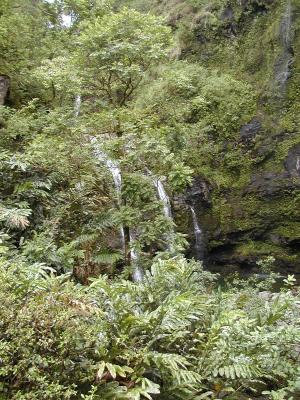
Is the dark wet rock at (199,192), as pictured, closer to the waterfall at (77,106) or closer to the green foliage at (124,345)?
the waterfall at (77,106)

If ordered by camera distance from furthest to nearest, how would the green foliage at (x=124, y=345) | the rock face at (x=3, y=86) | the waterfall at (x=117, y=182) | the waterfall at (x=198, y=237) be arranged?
the waterfall at (x=198, y=237) < the rock face at (x=3, y=86) < the waterfall at (x=117, y=182) < the green foliage at (x=124, y=345)

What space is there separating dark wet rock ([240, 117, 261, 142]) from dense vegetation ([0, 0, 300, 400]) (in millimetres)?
36

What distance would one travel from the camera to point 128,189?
5797 mm

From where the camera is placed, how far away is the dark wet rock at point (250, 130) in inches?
450

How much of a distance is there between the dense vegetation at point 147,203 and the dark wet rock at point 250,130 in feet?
0.12

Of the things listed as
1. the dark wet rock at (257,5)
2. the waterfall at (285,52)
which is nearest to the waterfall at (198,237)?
the waterfall at (285,52)

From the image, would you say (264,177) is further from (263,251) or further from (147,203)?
(147,203)


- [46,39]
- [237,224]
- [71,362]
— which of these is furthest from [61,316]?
[46,39]

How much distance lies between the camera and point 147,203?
6121 mm

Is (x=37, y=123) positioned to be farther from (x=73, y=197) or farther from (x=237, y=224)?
(x=237, y=224)

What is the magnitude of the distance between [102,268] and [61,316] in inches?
134

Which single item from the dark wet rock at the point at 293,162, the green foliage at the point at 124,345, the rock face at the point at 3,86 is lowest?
the green foliage at the point at 124,345

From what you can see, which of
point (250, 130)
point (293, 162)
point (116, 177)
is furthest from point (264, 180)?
point (116, 177)

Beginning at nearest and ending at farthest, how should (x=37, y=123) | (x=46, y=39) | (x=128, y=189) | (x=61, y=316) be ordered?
(x=61, y=316), (x=128, y=189), (x=37, y=123), (x=46, y=39)
